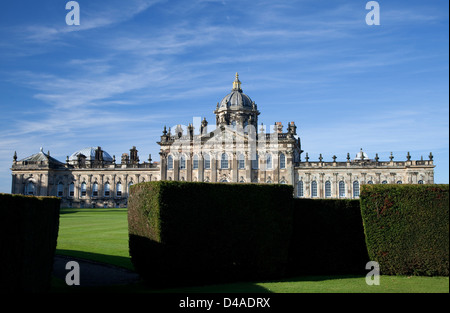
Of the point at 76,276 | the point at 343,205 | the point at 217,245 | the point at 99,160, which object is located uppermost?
the point at 99,160

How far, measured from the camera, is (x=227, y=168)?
60.1m

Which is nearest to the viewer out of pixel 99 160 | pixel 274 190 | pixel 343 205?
pixel 274 190

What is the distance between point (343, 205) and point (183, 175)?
45.3 m

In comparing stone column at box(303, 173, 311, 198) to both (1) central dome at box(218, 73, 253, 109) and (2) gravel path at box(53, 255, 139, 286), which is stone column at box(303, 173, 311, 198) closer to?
(1) central dome at box(218, 73, 253, 109)

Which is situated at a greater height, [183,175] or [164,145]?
[164,145]

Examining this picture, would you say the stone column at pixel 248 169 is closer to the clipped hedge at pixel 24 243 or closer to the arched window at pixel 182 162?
the arched window at pixel 182 162

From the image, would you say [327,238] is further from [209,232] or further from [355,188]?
[355,188]

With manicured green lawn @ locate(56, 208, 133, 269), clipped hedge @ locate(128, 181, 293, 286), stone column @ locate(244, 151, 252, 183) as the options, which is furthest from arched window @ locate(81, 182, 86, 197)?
clipped hedge @ locate(128, 181, 293, 286)

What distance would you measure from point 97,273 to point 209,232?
4806 millimetres

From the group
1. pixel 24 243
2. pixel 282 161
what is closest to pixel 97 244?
pixel 24 243
